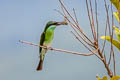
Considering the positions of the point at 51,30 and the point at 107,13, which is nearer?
the point at 107,13

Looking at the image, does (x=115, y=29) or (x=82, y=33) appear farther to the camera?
(x=115, y=29)

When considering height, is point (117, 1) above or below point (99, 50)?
above

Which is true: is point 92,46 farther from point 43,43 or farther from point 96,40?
point 43,43

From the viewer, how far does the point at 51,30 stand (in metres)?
6.04

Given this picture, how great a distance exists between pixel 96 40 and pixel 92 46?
0.22 feet

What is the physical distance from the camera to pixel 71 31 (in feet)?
10.1

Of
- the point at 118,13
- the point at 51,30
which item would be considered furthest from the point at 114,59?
the point at 51,30

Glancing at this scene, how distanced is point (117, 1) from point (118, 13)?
11 cm

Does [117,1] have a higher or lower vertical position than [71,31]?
higher

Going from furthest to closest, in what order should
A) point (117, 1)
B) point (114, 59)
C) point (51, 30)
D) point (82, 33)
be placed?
1. point (51, 30)
2. point (117, 1)
3. point (82, 33)
4. point (114, 59)

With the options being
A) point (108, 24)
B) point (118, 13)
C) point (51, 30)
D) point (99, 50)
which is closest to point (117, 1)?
point (118, 13)

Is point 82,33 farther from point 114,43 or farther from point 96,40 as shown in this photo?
point 114,43

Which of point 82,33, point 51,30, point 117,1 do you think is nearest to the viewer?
point 82,33

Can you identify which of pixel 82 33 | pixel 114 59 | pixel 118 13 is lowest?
pixel 114 59
